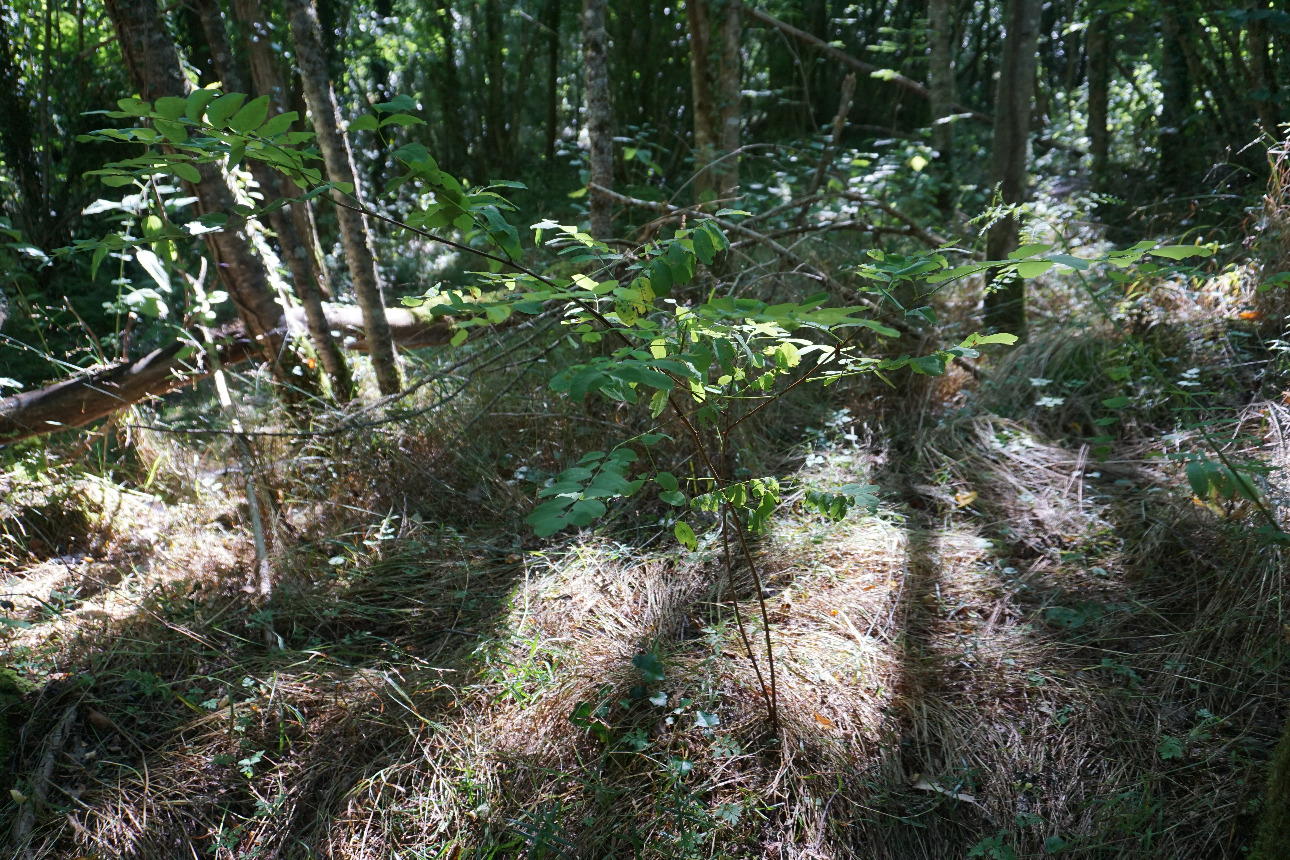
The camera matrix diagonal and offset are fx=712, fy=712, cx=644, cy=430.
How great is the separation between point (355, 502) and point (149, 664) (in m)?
1.02

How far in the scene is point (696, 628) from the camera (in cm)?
245

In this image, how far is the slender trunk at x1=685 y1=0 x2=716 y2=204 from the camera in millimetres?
5121

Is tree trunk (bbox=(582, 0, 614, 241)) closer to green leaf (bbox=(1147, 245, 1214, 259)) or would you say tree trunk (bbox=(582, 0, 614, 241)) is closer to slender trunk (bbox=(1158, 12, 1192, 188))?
green leaf (bbox=(1147, 245, 1214, 259))

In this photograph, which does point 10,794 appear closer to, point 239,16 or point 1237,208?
point 239,16

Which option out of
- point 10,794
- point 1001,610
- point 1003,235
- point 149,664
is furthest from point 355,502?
point 1003,235

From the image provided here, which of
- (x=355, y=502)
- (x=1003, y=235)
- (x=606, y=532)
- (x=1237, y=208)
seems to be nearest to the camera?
(x=606, y=532)

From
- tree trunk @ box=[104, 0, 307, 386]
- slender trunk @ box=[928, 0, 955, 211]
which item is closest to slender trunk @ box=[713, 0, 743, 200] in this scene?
slender trunk @ box=[928, 0, 955, 211]

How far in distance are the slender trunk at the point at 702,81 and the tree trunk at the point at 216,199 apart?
290cm

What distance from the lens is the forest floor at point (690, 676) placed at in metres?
1.82

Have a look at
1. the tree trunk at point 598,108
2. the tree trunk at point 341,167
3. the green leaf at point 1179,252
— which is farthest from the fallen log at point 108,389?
the green leaf at point 1179,252

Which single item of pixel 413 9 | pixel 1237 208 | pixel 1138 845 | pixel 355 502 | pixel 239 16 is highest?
pixel 413 9

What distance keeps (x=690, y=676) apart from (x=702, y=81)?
4670 mm

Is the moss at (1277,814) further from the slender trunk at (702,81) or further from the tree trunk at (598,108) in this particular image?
the slender trunk at (702,81)

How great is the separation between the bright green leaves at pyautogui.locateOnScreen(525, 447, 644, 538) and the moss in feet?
4.63
